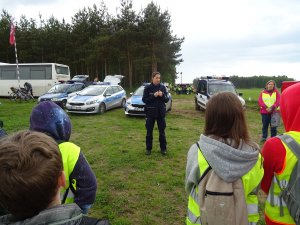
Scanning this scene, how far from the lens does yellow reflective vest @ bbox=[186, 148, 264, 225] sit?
6.71 feet

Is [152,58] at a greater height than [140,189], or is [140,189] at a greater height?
[152,58]

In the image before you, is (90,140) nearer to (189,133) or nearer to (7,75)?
(189,133)

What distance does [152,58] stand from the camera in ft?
117

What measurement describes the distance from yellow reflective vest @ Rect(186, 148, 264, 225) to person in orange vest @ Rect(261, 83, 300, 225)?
70 millimetres

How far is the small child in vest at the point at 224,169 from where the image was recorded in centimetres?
197

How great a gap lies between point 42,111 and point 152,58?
34.2 m

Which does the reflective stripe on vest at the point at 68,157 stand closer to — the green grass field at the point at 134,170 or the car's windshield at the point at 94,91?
the green grass field at the point at 134,170

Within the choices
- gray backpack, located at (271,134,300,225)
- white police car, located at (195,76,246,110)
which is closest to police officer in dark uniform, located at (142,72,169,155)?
gray backpack, located at (271,134,300,225)

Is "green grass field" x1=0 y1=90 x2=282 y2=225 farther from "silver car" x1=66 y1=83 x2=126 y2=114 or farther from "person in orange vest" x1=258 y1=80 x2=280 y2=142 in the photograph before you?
"silver car" x1=66 y1=83 x2=126 y2=114

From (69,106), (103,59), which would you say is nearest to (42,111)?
(69,106)

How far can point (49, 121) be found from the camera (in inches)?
82.8

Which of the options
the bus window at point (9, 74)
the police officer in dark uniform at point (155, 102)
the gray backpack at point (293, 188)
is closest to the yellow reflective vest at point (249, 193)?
the gray backpack at point (293, 188)

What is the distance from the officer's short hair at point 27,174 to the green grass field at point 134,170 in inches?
115

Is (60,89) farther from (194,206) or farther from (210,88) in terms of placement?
(194,206)
